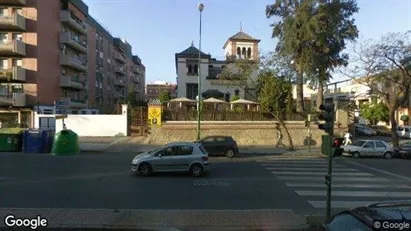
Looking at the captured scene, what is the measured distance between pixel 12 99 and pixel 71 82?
10.9 m

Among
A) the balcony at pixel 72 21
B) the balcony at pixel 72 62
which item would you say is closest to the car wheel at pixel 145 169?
the balcony at pixel 72 62

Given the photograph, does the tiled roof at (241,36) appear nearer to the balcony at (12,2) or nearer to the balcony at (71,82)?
the balcony at (71,82)

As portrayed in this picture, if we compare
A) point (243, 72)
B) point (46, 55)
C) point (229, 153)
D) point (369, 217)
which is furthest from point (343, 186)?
point (46, 55)

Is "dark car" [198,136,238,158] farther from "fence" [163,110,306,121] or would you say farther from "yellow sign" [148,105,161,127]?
"fence" [163,110,306,121]

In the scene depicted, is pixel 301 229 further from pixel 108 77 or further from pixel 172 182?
pixel 108 77

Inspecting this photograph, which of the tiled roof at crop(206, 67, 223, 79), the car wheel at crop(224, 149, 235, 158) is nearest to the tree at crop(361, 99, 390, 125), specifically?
the tiled roof at crop(206, 67, 223, 79)

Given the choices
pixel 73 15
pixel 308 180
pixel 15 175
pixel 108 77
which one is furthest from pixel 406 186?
pixel 108 77

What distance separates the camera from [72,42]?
→ 50812 mm

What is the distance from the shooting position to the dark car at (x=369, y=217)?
11.8 feet

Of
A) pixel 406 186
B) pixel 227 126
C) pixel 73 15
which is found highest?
pixel 73 15

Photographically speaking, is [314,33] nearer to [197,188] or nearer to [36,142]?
[36,142]

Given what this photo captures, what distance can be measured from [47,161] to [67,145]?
3599mm

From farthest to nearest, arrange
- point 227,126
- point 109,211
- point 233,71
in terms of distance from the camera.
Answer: point 233,71
point 227,126
point 109,211

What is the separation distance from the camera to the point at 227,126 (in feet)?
108
